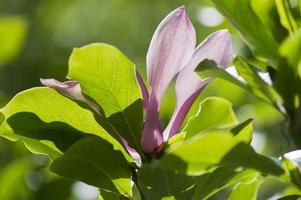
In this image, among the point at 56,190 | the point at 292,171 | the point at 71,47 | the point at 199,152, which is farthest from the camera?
the point at 71,47

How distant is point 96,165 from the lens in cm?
85

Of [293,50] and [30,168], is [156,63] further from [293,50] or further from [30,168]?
[30,168]

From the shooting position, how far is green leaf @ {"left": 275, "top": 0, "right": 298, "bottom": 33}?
3.00ft

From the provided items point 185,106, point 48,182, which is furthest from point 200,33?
point 185,106

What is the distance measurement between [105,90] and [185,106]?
10 centimetres

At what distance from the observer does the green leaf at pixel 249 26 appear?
2.94ft

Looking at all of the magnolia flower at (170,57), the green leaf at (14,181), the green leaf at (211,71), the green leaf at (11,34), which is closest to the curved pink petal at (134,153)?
the magnolia flower at (170,57)

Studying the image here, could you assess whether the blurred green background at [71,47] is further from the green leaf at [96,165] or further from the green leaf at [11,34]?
the green leaf at [96,165]

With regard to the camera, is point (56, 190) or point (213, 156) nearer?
point (213, 156)

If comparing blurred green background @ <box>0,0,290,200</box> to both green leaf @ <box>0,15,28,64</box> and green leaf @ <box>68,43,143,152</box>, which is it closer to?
green leaf @ <box>0,15,28,64</box>

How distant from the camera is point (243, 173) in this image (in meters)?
0.82

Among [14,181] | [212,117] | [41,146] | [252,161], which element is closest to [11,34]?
[14,181]

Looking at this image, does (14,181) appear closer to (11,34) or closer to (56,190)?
(56,190)

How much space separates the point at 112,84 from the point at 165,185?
0.43 feet
